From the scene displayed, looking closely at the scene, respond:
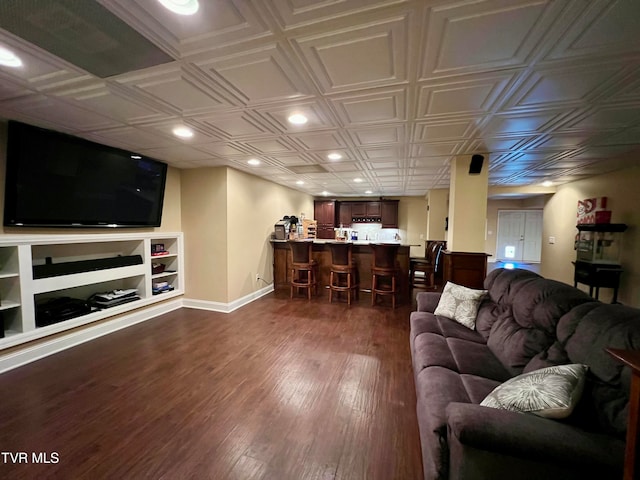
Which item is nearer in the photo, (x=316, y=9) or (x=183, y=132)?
(x=316, y=9)

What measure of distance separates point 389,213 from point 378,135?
18.0 ft

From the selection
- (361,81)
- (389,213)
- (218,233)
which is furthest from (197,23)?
(389,213)

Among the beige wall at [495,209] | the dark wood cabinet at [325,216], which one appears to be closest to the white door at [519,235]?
the beige wall at [495,209]

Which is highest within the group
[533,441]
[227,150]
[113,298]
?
[227,150]

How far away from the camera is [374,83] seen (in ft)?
5.94

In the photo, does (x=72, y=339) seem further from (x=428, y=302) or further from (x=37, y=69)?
(x=428, y=302)

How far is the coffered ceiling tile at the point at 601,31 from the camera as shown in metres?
1.18

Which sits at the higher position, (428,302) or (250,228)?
(250,228)

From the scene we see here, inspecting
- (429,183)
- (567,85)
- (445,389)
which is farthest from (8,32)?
(429,183)

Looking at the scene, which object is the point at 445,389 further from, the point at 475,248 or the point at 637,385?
the point at 475,248

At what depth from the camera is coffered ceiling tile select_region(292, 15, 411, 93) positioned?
1347 mm

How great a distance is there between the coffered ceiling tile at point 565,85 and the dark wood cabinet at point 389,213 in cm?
599

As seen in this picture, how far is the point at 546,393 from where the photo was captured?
116 centimetres

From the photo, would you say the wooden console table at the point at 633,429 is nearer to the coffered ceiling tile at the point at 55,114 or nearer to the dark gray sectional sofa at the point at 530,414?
the dark gray sectional sofa at the point at 530,414
